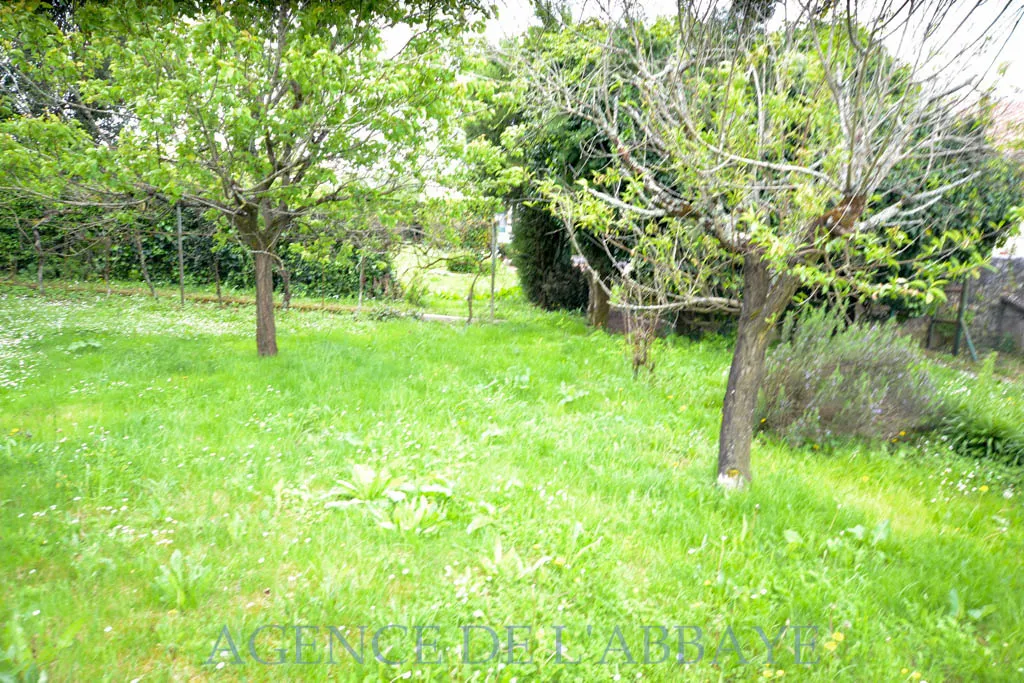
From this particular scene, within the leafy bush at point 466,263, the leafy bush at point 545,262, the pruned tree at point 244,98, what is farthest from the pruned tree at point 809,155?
the leafy bush at point 545,262

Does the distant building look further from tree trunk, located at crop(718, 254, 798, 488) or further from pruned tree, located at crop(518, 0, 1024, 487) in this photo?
tree trunk, located at crop(718, 254, 798, 488)

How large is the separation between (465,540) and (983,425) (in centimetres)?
521

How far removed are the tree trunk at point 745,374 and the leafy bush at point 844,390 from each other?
1.43 m

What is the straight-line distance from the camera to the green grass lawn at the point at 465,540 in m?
2.68

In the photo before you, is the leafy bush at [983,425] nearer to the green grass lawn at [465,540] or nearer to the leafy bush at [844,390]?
the leafy bush at [844,390]

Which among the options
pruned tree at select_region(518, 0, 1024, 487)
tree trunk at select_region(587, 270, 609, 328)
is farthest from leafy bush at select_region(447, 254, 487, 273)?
pruned tree at select_region(518, 0, 1024, 487)

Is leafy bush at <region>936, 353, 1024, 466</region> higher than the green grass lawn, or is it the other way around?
leafy bush at <region>936, 353, 1024, 466</region>

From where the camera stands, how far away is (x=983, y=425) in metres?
5.48

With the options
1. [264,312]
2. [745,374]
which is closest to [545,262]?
[264,312]

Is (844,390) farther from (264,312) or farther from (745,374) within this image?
(264,312)

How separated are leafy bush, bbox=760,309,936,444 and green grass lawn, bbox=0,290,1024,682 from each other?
30cm

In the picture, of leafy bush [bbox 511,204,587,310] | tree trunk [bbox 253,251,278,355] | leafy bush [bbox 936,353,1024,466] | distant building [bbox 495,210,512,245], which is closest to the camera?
leafy bush [bbox 936,353,1024,466]

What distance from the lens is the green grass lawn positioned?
8.79ft

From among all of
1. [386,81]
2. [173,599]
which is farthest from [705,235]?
[173,599]
